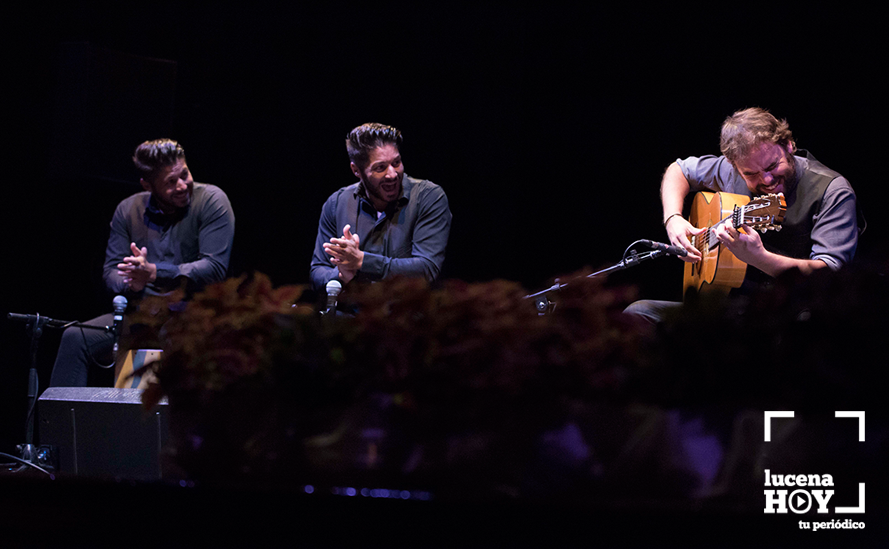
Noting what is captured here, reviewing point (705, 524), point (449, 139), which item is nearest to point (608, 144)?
point (449, 139)

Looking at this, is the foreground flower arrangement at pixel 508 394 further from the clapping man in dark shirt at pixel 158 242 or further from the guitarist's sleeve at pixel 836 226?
the clapping man in dark shirt at pixel 158 242

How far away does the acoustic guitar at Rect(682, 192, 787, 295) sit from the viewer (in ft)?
9.16

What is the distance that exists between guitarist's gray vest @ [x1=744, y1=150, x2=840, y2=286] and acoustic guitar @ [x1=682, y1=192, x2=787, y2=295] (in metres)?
0.10

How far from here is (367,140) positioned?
3451 millimetres

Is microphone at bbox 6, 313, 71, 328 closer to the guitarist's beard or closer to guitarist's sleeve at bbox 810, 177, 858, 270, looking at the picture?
the guitarist's beard

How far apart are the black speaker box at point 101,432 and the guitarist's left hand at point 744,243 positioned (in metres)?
2.05

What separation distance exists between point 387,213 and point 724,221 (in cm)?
150

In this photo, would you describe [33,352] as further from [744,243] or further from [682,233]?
[744,243]

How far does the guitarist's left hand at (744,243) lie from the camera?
2.74 meters

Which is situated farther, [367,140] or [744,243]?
[367,140]

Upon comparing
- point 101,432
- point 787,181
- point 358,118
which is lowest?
point 101,432

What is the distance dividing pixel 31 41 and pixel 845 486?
448cm

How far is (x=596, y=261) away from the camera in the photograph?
4008 mm
